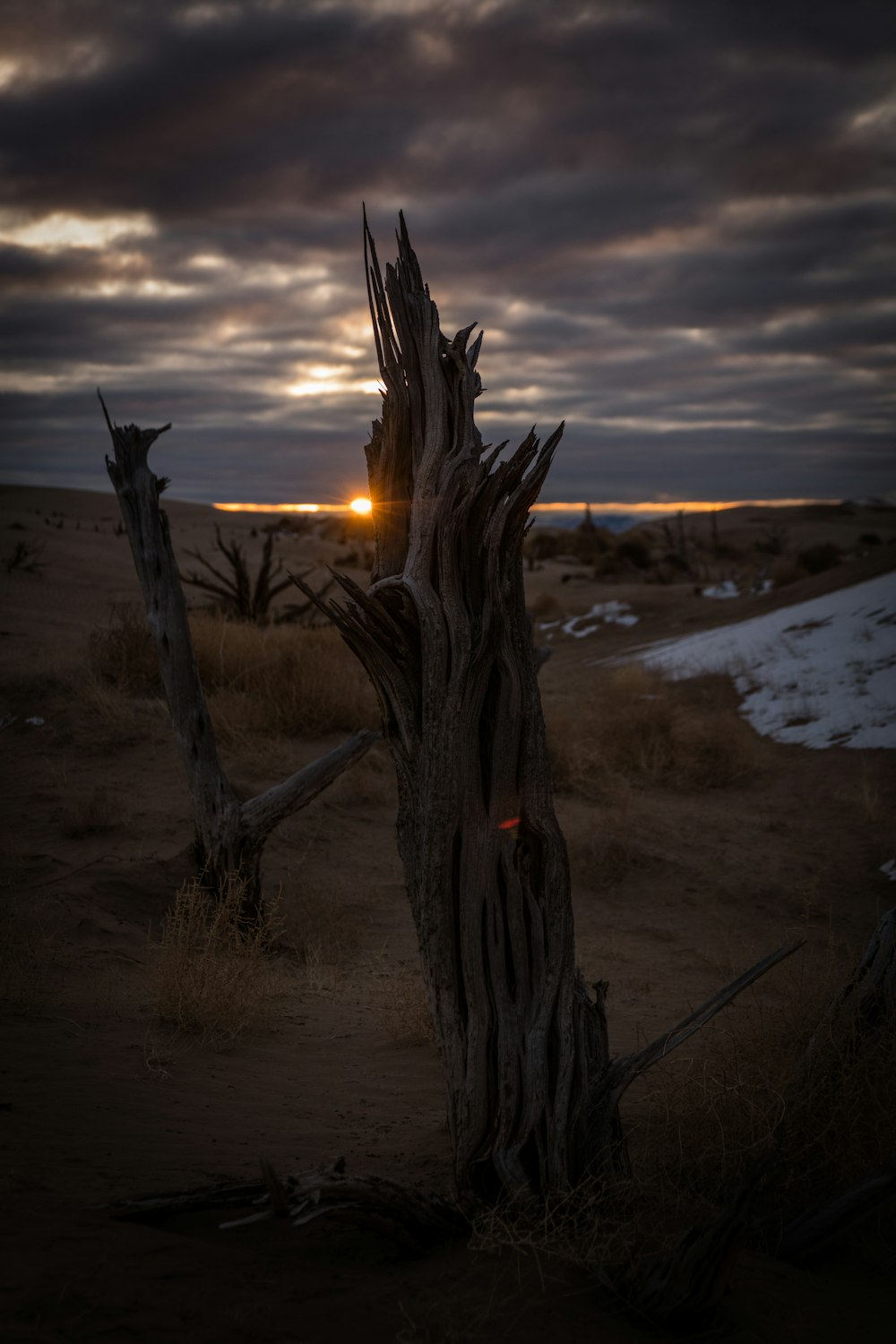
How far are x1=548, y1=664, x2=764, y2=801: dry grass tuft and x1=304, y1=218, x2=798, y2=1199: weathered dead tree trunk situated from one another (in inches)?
269

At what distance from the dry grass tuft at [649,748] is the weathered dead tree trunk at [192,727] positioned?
4094 millimetres

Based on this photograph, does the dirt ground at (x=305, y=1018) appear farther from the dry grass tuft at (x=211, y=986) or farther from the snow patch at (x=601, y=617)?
the snow patch at (x=601, y=617)

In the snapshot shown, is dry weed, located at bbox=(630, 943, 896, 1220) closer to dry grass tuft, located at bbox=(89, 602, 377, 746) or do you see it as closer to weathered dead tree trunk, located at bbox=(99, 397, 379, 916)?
weathered dead tree trunk, located at bbox=(99, 397, 379, 916)

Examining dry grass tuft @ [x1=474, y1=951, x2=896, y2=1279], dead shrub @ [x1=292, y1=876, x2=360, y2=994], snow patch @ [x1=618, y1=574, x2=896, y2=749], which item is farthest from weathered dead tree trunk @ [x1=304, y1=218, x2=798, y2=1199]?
snow patch @ [x1=618, y1=574, x2=896, y2=749]

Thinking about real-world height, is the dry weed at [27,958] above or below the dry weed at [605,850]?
above

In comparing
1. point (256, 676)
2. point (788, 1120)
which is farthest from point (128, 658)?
point (788, 1120)

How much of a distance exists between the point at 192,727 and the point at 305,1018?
2.38 m

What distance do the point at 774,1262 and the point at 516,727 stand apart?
1.91 m

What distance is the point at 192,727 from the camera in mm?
6742

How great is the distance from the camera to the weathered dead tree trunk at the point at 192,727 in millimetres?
6605

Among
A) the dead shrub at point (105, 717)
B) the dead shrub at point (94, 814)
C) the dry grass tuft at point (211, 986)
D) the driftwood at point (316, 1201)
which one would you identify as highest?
the dead shrub at point (105, 717)

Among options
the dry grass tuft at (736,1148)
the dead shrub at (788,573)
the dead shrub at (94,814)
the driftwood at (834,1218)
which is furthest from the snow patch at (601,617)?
the driftwood at (834,1218)

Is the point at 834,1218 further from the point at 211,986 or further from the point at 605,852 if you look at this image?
the point at 605,852

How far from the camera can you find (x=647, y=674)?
1495cm
